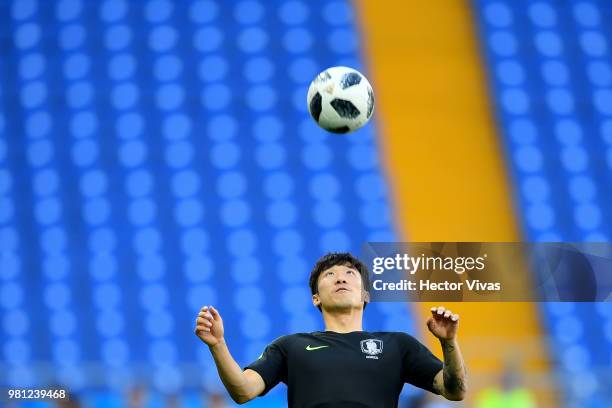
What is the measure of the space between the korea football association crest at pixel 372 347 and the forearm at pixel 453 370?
0.22 m

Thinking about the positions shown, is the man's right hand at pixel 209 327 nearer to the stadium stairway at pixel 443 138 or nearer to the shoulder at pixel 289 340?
the shoulder at pixel 289 340

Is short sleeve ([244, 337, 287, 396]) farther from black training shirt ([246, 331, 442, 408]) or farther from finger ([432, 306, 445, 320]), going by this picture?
finger ([432, 306, 445, 320])

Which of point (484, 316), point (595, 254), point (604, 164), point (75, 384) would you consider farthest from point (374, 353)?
point (604, 164)

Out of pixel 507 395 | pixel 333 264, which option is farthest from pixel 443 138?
pixel 333 264

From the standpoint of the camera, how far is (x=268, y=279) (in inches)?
261

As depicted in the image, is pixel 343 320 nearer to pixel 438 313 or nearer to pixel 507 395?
pixel 438 313

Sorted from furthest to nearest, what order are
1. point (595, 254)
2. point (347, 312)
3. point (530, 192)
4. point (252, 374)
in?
point (530, 192), point (595, 254), point (347, 312), point (252, 374)

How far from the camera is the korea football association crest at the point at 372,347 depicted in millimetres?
2625

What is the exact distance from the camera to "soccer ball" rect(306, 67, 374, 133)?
13.5 feet

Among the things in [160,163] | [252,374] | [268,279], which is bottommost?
[252,374]

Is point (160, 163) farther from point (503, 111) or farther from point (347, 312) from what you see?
point (347, 312)

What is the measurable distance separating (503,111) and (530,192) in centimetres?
78

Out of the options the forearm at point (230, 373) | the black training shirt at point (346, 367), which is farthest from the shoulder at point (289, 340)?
the forearm at point (230, 373)

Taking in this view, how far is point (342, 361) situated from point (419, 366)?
0.23 meters
